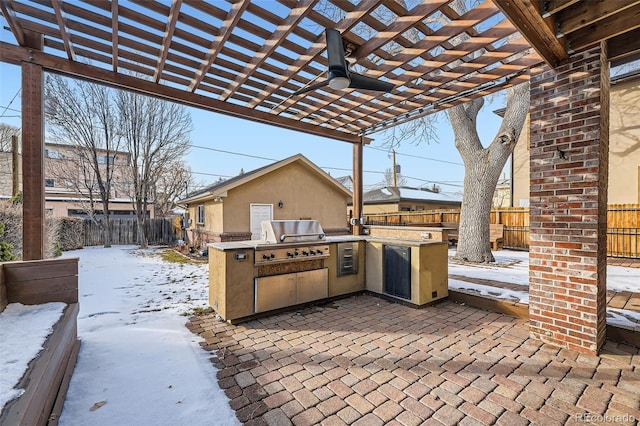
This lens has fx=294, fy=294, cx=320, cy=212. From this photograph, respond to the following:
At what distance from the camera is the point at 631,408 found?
205cm

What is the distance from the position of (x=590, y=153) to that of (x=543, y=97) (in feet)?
2.51

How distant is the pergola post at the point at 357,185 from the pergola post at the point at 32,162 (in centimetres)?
444

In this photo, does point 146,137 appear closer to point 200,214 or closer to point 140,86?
point 200,214

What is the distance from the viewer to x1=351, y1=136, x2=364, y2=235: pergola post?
5.75 metres

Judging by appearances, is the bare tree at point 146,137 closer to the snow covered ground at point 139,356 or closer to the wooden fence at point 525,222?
the snow covered ground at point 139,356

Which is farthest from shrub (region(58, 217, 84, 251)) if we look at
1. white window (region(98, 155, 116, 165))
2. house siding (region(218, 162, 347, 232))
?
house siding (region(218, 162, 347, 232))

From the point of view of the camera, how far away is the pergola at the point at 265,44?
245cm

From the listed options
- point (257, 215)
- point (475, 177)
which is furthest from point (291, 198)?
point (475, 177)

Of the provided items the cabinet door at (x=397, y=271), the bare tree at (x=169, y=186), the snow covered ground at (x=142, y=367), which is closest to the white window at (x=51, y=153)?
the bare tree at (x=169, y=186)

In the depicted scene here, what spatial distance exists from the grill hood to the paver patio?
1121 mm

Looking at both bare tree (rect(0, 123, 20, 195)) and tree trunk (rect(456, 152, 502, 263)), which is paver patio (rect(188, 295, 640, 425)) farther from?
bare tree (rect(0, 123, 20, 195))

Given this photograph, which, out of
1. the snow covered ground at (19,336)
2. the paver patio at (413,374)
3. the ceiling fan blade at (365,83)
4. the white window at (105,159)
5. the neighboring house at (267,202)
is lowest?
the paver patio at (413,374)

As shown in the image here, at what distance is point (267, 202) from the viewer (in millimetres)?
11703

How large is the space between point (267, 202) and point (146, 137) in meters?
7.20
